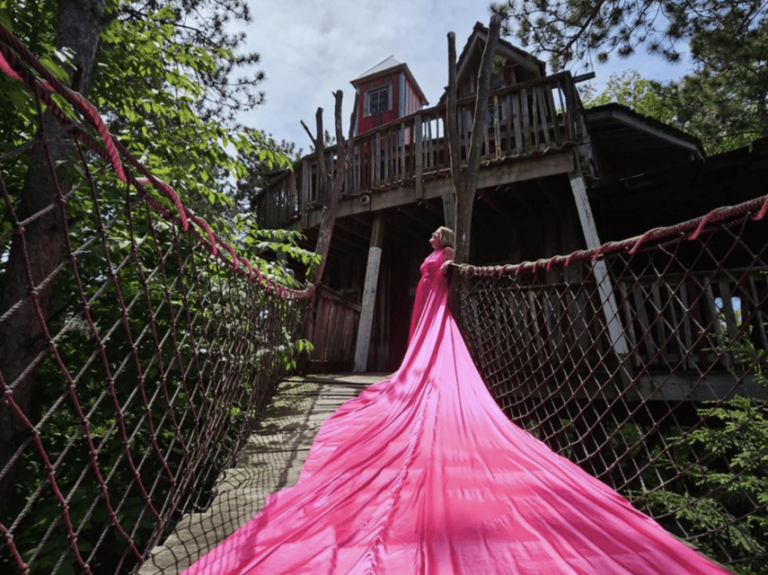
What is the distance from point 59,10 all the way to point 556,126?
5309mm

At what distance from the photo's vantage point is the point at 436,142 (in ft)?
23.1

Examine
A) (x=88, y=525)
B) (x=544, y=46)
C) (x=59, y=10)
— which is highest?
(x=544, y=46)

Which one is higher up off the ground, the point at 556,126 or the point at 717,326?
the point at 556,126

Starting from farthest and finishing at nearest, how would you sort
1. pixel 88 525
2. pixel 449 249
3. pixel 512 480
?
pixel 449 249, pixel 88 525, pixel 512 480

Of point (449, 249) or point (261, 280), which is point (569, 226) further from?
point (261, 280)

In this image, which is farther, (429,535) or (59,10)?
(59,10)

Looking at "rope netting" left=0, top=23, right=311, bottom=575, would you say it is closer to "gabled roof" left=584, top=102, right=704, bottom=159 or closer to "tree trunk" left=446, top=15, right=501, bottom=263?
"tree trunk" left=446, top=15, right=501, bottom=263

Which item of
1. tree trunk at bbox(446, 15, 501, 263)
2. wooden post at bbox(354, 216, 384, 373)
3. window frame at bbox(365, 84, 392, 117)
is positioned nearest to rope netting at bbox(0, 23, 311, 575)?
tree trunk at bbox(446, 15, 501, 263)

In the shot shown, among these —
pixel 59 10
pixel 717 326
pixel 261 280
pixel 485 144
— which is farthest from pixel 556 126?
pixel 59 10

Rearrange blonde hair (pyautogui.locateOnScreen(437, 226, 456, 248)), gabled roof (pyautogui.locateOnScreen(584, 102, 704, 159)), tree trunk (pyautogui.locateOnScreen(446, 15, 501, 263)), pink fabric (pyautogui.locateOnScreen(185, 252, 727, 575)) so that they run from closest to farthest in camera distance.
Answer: pink fabric (pyautogui.locateOnScreen(185, 252, 727, 575)) < tree trunk (pyautogui.locateOnScreen(446, 15, 501, 263)) < blonde hair (pyautogui.locateOnScreen(437, 226, 456, 248)) < gabled roof (pyautogui.locateOnScreen(584, 102, 704, 159))

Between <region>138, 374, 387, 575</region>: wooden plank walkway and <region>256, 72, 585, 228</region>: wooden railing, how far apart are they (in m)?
Result: 4.27

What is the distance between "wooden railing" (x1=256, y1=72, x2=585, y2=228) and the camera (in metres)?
5.85

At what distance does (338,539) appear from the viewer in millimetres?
1203

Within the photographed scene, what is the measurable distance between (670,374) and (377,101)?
14.0 metres
